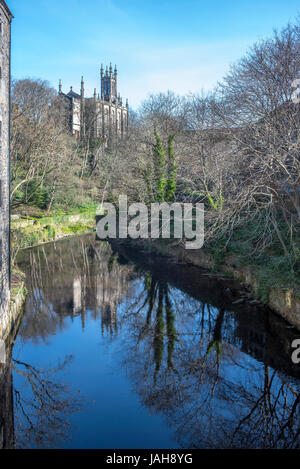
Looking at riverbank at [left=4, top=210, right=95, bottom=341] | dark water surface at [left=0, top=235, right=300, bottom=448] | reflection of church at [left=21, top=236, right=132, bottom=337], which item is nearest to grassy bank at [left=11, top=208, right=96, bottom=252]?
riverbank at [left=4, top=210, right=95, bottom=341]

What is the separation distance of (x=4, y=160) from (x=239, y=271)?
970cm

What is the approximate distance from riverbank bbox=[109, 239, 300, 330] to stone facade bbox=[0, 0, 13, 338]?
7445 millimetres

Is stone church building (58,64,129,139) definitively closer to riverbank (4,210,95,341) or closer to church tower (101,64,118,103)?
church tower (101,64,118,103)

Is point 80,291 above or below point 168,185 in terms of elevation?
below

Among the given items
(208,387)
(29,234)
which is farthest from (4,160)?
(29,234)

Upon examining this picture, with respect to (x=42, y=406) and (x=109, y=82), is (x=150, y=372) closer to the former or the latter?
(x=42, y=406)

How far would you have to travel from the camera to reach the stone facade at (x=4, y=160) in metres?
8.77

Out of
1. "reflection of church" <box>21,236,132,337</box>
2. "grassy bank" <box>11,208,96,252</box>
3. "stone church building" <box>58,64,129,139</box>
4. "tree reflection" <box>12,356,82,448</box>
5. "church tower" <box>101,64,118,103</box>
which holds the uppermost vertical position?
"church tower" <box>101,64,118,103</box>

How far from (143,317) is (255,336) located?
11.9ft

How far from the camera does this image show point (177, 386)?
765 centimetres

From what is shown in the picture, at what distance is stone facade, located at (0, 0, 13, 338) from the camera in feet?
28.8

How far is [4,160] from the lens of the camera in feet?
29.6
